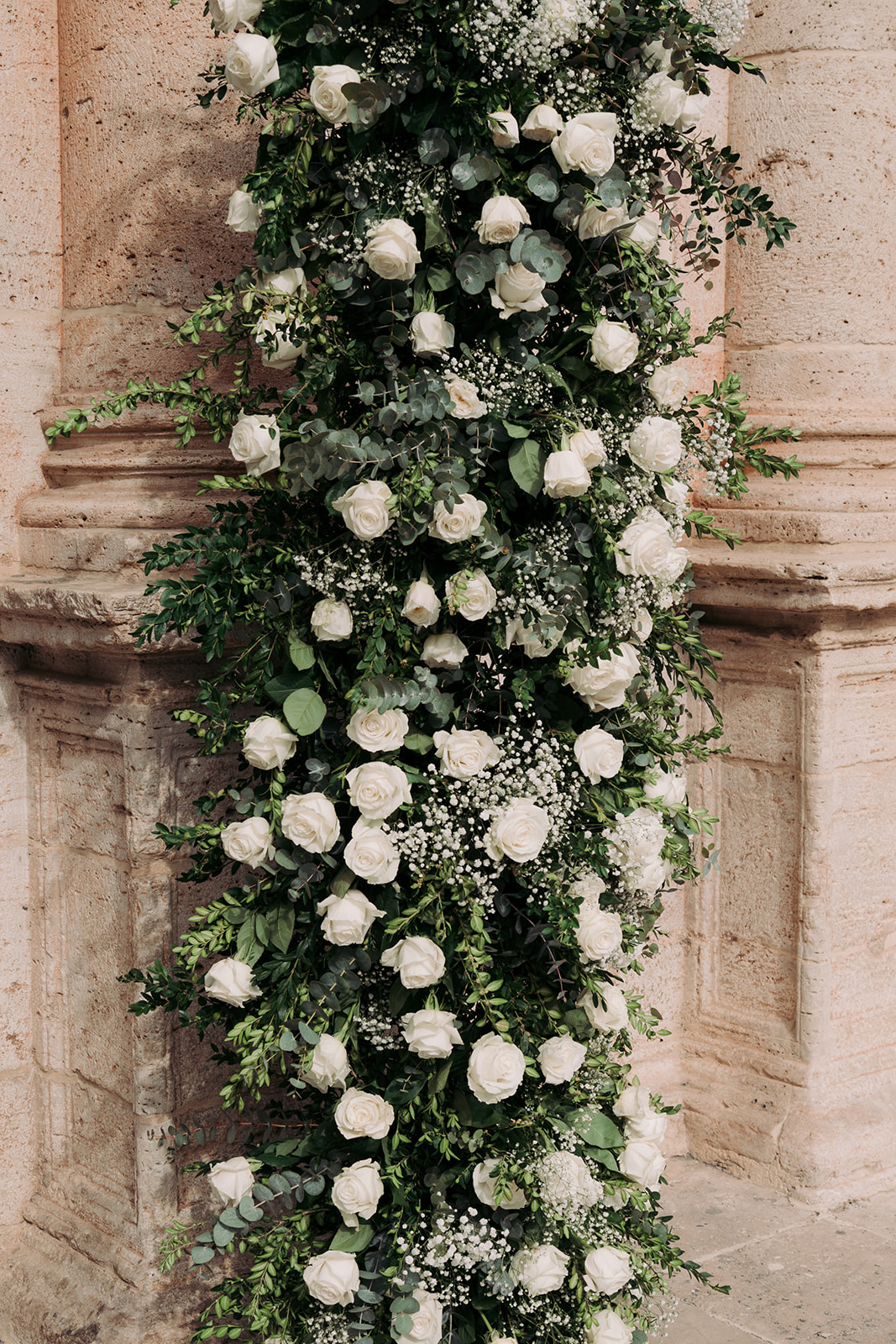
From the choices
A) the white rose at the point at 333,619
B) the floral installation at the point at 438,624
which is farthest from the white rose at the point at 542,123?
the white rose at the point at 333,619

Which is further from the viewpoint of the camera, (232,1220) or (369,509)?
(232,1220)

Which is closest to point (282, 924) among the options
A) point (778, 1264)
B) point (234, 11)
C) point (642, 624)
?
point (642, 624)

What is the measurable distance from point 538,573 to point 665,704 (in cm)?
48

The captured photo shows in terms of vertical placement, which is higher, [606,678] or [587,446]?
[587,446]

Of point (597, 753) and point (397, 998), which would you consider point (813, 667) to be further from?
point (397, 998)

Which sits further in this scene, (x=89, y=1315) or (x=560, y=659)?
(x=89, y=1315)

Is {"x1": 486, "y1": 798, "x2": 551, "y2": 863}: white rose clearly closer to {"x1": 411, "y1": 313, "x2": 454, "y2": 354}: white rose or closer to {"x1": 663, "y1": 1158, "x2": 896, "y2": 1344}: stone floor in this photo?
{"x1": 411, "y1": 313, "x2": 454, "y2": 354}: white rose

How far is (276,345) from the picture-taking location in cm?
197

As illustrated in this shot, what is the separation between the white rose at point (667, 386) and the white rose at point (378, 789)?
77 cm

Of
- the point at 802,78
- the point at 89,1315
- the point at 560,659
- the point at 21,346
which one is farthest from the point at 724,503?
the point at 89,1315

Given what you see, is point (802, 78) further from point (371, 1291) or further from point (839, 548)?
point (371, 1291)

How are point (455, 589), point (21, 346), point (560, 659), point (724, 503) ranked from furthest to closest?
point (724, 503) → point (21, 346) → point (560, 659) → point (455, 589)

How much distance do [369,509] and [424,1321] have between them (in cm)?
125

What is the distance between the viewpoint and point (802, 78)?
3268mm
